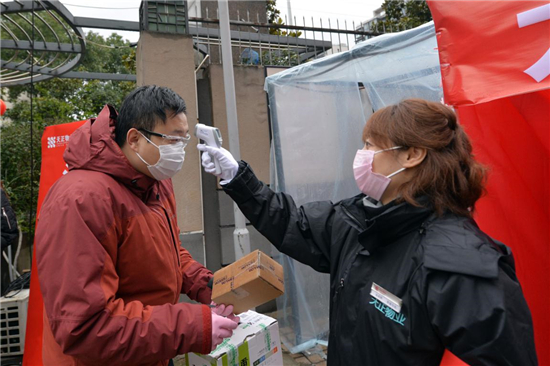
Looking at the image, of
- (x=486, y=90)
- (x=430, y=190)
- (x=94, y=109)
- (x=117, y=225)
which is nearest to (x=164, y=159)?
(x=117, y=225)

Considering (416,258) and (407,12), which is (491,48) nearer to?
(416,258)

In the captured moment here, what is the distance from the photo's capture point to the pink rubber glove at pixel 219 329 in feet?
4.76

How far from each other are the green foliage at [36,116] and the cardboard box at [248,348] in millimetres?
2844

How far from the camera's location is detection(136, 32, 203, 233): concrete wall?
13.3 ft

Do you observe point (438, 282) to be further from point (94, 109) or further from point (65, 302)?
point (94, 109)

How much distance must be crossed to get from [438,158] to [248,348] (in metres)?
1.22

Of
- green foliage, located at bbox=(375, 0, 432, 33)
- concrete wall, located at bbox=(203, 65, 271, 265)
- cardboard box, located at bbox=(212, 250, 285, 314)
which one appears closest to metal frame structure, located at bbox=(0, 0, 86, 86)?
concrete wall, located at bbox=(203, 65, 271, 265)

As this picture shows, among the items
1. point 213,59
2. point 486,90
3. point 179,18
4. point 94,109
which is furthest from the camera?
point 94,109

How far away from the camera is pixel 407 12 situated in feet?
33.2

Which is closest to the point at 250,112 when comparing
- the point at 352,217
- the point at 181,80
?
the point at 181,80

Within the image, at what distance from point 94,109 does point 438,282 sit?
12.6 meters

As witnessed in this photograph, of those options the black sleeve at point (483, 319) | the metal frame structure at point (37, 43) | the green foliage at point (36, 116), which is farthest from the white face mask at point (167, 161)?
the metal frame structure at point (37, 43)

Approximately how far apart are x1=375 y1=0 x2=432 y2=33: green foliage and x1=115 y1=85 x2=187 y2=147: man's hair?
8927 millimetres

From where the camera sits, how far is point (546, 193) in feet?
5.90
